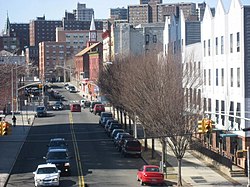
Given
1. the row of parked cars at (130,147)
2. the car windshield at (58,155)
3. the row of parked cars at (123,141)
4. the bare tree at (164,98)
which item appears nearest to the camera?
the row of parked cars at (130,147)

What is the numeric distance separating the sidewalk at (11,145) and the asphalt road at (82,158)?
513mm

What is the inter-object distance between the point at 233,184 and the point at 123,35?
273ft

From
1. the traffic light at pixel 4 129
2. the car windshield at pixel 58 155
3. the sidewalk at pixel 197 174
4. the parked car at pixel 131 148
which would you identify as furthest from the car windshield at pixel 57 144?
the traffic light at pixel 4 129

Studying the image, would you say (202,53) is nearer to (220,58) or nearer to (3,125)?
(220,58)

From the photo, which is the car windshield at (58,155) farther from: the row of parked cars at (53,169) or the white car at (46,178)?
the white car at (46,178)

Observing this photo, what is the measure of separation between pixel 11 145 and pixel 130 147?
46.7 feet

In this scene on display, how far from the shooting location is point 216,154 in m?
50.1

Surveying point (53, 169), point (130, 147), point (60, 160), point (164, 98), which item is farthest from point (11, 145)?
point (53, 169)

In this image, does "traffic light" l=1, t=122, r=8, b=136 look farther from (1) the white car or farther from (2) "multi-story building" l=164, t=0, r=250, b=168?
(2) "multi-story building" l=164, t=0, r=250, b=168

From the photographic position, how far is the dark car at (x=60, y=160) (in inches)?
1740

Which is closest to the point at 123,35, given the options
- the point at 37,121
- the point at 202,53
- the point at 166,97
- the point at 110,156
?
the point at 37,121

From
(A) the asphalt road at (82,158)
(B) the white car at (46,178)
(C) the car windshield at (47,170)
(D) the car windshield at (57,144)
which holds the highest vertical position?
(D) the car windshield at (57,144)

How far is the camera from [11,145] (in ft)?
206

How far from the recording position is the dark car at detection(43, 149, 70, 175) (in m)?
44.2
